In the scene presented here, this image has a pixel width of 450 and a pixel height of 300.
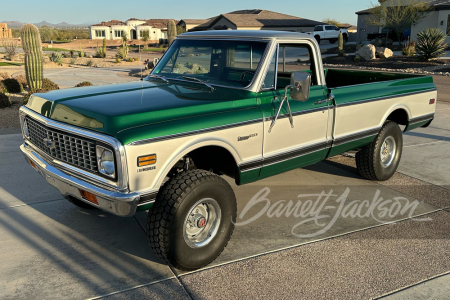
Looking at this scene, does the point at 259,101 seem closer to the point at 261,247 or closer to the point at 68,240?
the point at 261,247

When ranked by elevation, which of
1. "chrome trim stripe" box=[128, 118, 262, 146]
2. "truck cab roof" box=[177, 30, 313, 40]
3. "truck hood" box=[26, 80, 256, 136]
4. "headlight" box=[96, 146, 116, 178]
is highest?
"truck cab roof" box=[177, 30, 313, 40]

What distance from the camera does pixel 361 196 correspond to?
17.6ft

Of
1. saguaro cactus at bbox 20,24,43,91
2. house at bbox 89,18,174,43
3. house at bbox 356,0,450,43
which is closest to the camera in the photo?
saguaro cactus at bbox 20,24,43,91

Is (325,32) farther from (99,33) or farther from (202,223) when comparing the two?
(99,33)

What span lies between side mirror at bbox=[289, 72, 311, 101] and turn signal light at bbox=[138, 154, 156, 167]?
1.56 m

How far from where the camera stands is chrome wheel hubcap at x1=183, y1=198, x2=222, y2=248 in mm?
3648

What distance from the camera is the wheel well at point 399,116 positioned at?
19.6 feet

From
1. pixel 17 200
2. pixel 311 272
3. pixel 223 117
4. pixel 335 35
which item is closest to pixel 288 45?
pixel 223 117

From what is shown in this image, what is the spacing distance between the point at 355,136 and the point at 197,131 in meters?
2.49

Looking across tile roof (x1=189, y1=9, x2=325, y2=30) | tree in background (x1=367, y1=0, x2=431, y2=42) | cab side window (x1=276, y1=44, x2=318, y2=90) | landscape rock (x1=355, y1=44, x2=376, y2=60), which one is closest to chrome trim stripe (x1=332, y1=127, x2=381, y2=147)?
cab side window (x1=276, y1=44, x2=318, y2=90)

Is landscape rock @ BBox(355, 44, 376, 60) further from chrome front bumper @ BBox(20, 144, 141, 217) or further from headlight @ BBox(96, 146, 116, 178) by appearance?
headlight @ BBox(96, 146, 116, 178)

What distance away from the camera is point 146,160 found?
323 centimetres

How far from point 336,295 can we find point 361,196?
2.27 meters

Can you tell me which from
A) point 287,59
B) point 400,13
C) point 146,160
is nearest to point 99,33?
point 400,13
